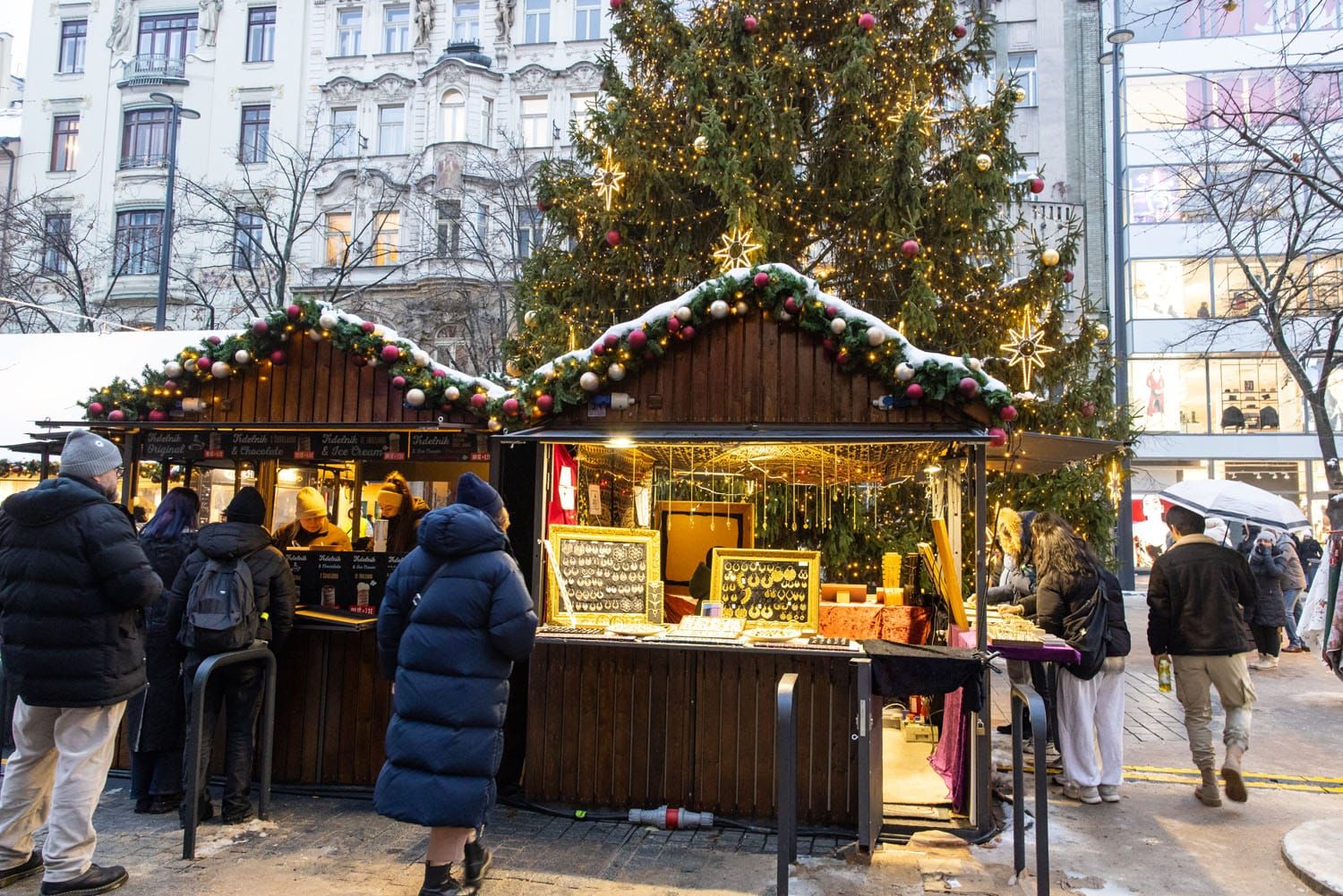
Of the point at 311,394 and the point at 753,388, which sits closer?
the point at 753,388

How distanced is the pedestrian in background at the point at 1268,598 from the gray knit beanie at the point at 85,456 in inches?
512

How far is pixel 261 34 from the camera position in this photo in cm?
3189

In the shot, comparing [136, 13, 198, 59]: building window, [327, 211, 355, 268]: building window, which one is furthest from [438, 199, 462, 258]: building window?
[136, 13, 198, 59]: building window

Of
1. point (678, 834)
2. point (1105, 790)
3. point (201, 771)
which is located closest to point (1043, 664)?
point (1105, 790)

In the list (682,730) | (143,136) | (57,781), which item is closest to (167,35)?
(143,136)

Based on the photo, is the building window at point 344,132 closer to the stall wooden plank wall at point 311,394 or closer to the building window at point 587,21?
the building window at point 587,21

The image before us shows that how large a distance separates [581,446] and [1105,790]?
457 cm

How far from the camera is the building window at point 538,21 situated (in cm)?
3070

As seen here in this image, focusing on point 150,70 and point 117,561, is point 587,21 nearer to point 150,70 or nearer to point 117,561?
point 150,70

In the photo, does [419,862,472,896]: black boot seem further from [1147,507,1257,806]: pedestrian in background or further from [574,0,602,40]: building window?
[574,0,602,40]: building window

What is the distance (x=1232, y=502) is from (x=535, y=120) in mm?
26272

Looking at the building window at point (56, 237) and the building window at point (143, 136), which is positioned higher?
the building window at point (143, 136)

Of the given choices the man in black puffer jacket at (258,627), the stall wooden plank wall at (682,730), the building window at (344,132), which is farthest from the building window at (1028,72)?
the man in black puffer jacket at (258,627)

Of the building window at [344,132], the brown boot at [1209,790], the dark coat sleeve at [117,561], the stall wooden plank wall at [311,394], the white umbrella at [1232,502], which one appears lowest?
the brown boot at [1209,790]
